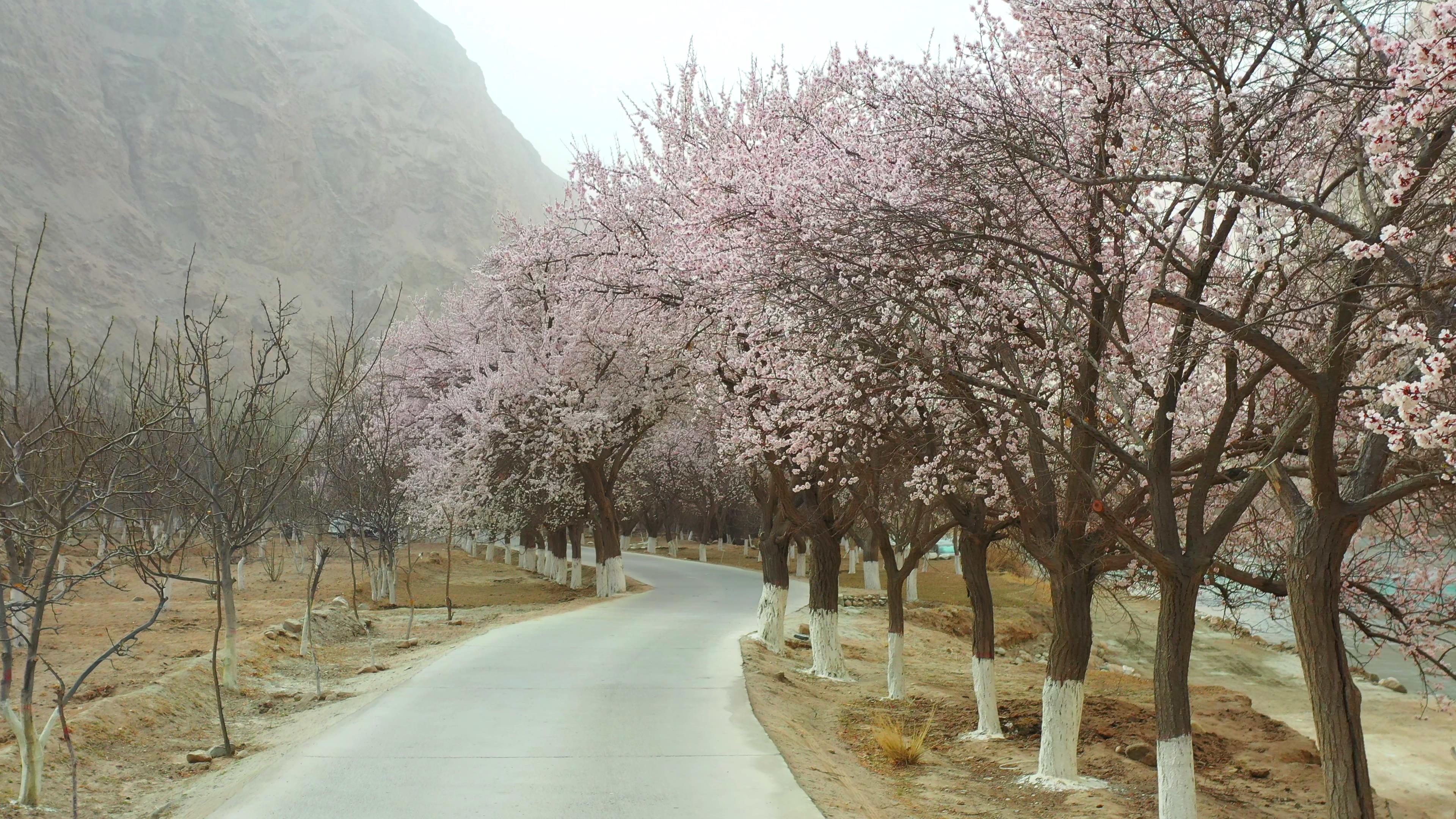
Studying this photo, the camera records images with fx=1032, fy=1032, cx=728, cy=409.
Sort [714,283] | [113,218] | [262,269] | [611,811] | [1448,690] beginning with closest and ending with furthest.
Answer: [611,811] → [714,283] → [1448,690] → [113,218] → [262,269]

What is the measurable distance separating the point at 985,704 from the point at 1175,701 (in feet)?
16.5

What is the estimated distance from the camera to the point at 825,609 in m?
16.4

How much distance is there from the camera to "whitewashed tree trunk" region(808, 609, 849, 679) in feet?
54.3

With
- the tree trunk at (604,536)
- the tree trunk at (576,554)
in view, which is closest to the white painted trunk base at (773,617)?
the tree trunk at (604,536)

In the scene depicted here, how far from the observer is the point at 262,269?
345 feet

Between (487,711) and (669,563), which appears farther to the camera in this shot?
(669,563)

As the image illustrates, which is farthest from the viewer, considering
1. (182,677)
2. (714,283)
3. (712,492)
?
(712,492)

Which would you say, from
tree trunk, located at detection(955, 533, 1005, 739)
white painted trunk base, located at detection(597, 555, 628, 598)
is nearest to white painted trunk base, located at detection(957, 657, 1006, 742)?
tree trunk, located at detection(955, 533, 1005, 739)

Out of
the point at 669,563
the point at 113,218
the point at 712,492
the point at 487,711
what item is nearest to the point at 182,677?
the point at 487,711

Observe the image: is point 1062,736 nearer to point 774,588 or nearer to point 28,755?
point 774,588

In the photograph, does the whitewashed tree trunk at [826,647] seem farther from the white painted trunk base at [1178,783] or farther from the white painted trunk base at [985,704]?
the white painted trunk base at [1178,783]

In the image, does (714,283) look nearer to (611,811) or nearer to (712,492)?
(611,811)

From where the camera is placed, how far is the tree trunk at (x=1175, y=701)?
8.08 meters

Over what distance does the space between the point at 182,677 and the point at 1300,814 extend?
13.4 meters
